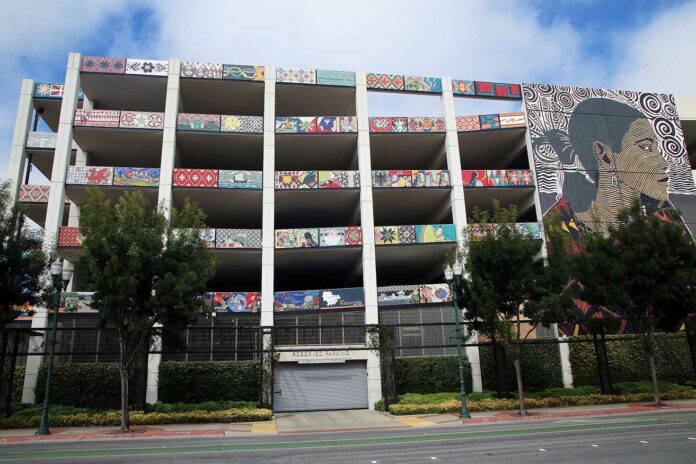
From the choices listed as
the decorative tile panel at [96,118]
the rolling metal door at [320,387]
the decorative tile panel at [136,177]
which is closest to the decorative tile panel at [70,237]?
the decorative tile panel at [136,177]

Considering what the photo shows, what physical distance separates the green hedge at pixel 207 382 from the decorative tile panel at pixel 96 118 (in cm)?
1511

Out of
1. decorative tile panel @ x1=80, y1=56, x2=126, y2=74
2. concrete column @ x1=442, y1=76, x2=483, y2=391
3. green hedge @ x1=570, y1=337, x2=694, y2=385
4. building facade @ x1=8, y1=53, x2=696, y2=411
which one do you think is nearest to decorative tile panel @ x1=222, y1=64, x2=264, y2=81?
building facade @ x1=8, y1=53, x2=696, y2=411

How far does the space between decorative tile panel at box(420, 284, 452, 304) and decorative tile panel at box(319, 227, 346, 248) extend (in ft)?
18.1

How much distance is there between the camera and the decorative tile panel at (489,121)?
3375 cm

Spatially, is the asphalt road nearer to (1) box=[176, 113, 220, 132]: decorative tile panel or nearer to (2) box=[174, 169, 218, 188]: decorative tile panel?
(2) box=[174, 169, 218, 188]: decorative tile panel

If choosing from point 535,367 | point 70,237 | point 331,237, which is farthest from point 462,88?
point 70,237

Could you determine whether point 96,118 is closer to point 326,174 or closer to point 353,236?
point 326,174

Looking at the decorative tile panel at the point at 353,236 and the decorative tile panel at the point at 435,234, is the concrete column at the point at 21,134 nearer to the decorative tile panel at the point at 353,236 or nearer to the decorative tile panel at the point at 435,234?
the decorative tile panel at the point at 353,236

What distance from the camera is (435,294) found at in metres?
29.8

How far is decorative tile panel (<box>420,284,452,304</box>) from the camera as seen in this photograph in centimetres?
2953

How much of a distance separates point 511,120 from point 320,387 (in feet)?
68.1

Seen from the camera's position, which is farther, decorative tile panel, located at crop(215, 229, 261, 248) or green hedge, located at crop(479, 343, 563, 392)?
decorative tile panel, located at crop(215, 229, 261, 248)

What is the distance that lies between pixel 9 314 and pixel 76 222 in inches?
513

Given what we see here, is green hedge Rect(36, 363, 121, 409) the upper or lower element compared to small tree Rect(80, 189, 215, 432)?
lower
